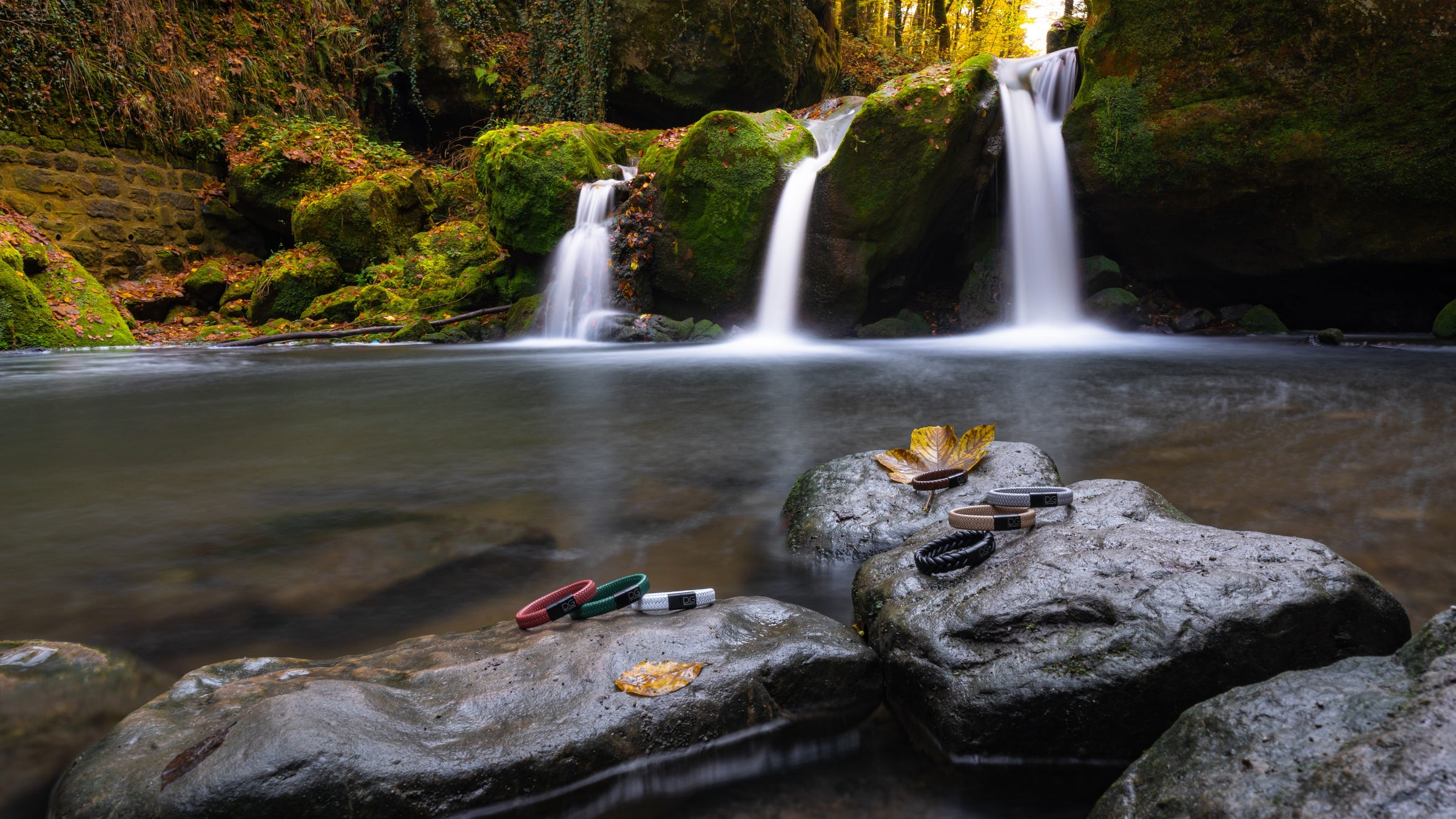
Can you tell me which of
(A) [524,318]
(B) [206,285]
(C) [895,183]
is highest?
(C) [895,183]

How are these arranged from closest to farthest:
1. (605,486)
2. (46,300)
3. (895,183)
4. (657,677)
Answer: (657,677) < (605,486) < (895,183) < (46,300)

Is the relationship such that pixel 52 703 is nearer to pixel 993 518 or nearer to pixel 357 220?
pixel 993 518

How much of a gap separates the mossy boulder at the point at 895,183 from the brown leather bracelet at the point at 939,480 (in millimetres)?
8746

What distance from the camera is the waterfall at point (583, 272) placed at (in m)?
13.0

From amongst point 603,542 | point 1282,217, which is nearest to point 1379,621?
point 603,542

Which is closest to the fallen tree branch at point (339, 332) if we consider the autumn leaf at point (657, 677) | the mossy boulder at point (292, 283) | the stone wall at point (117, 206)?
the mossy boulder at point (292, 283)

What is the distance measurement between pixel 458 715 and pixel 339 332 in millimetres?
13426

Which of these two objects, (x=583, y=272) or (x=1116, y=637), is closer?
(x=1116, y=637)

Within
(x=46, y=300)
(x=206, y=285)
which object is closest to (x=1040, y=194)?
(x=206, y=285)

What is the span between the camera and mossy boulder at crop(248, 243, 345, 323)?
570 inches

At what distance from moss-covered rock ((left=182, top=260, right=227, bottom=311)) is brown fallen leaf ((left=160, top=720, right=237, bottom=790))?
53.8ft

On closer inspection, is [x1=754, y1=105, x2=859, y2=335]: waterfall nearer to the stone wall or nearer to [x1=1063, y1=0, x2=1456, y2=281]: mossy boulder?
[x1=1063, y1=0, x2=1456, y2=281]: mossy boulder

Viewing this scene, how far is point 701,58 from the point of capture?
16.2 m

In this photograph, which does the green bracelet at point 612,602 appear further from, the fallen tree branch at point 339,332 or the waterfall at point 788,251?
the fallen tree branch at point 339,332
